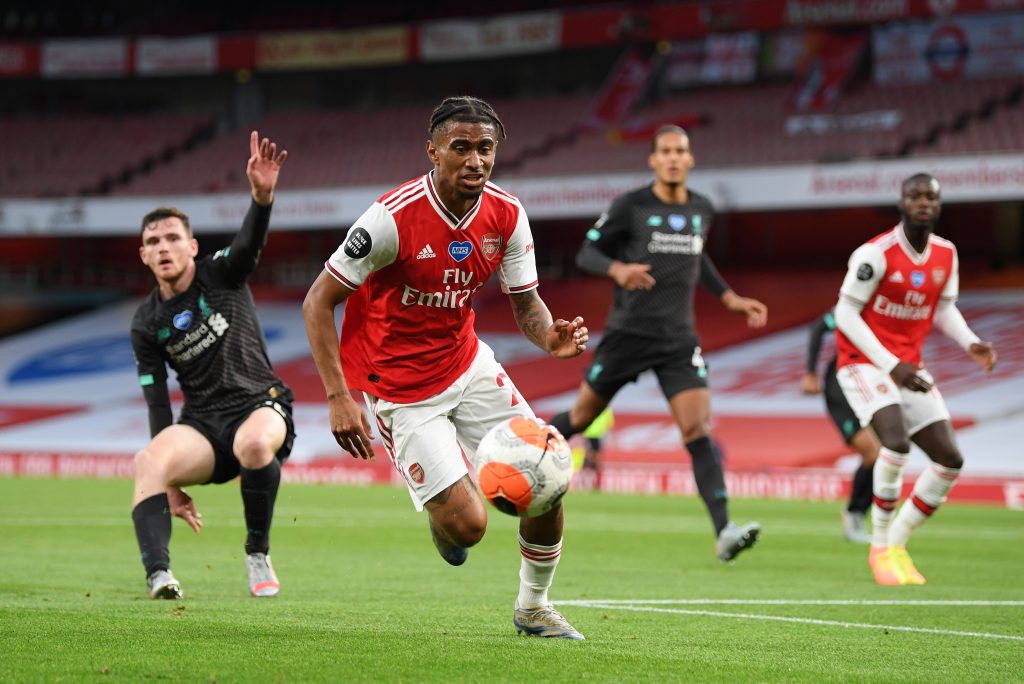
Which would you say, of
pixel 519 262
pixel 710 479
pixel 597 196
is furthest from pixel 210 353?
pixel 597 196

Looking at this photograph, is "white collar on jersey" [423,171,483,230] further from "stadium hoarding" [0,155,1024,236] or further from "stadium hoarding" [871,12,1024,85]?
"stadium hoarding" [871,12,1024,85]

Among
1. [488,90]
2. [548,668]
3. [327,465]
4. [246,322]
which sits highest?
[488,90]

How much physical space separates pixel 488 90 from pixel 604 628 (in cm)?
3562

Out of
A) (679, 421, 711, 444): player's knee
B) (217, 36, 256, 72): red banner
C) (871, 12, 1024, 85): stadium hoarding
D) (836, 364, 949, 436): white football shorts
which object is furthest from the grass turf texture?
(217, 36, 256, 72): red banner

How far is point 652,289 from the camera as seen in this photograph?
1016 centimetres

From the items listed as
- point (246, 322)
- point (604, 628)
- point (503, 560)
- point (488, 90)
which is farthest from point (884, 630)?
point (488, 90)

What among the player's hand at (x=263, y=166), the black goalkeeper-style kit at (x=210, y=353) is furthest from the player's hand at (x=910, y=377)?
the player's hand at (x=263, y=166)

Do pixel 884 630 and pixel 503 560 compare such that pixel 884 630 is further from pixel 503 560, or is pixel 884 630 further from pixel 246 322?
pixel 503 560

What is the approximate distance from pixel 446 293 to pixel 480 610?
1.79 m

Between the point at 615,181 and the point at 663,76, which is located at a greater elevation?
the point at 663,76

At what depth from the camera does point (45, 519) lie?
14133 mm

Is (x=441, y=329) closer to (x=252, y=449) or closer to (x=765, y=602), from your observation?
(x=252, y=449)

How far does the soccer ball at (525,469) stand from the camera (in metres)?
5.33

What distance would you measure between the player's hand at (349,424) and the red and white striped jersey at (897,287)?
4609 millimetres
